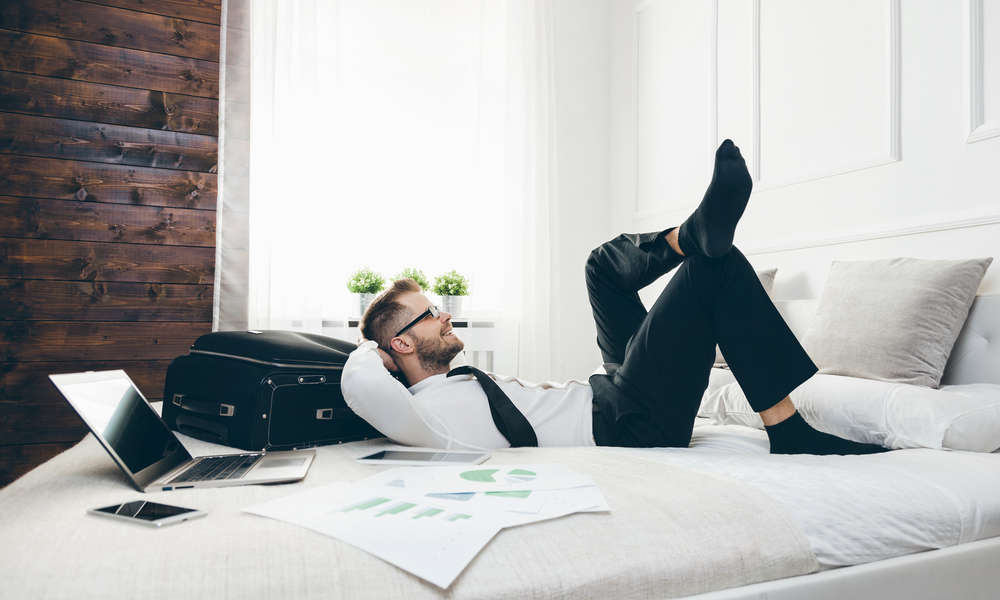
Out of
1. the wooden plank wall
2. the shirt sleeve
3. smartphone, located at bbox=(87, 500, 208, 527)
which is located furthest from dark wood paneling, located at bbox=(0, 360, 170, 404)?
smartphone, located at bbox=(87, 500, 208, 527)

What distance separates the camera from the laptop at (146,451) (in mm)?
871

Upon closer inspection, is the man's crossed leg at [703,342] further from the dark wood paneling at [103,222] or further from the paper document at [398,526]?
the dark wood paneling at [103,222]

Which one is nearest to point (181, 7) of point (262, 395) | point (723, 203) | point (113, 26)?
point (113, 26)

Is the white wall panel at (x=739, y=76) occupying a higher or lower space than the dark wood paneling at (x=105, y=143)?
higher

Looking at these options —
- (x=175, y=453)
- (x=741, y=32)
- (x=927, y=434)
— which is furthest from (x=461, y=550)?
(x=741, y=32)

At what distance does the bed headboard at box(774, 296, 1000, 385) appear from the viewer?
1470mm

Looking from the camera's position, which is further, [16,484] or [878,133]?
[878,133]

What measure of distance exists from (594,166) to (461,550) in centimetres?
307

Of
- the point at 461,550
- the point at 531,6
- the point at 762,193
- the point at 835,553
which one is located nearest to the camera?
the point at 461,550

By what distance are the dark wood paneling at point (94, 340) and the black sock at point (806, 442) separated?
2.33 m

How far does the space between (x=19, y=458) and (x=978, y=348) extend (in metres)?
3.24

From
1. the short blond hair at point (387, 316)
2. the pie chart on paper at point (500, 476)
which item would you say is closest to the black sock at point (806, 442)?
the pie chart on paper at point (500, 476)

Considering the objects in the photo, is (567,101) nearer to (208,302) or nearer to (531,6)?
(531,6)

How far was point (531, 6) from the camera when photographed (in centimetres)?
317
